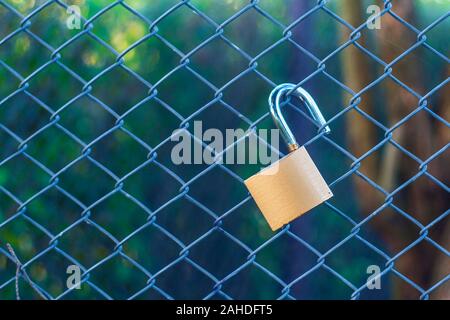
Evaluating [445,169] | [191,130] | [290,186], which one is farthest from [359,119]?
[290,186]

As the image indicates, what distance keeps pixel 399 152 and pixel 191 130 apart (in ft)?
2.86

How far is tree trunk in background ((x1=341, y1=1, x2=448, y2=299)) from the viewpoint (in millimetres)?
2908

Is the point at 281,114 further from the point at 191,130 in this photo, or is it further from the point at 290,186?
the point at 191,130

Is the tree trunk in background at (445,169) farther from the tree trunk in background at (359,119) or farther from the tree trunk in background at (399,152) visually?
the tree trunk in background at (359,119)

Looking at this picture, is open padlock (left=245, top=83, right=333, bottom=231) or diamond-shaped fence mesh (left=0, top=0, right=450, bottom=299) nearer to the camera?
open padlock (left=245, top=83, right=333, bottom=231)

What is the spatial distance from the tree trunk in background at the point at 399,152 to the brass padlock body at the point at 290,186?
1496 mm

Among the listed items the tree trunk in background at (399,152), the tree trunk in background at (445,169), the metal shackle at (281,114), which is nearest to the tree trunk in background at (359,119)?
the tree trunk in background at (399,152)

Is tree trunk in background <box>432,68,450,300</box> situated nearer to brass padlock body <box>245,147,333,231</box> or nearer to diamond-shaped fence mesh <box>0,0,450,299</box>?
diamond-shaped fence mesh <box>0,0,450,299</box>

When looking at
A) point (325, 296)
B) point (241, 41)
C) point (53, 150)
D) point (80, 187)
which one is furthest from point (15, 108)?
point (325, 296)

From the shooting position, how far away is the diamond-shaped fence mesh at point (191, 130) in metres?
3.00

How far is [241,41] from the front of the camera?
10.8ft

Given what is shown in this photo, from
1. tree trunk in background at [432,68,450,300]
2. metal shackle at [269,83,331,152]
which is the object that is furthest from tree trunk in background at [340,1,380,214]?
metal shackle at [269,83,331,152]

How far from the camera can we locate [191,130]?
9.70 ft
